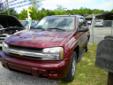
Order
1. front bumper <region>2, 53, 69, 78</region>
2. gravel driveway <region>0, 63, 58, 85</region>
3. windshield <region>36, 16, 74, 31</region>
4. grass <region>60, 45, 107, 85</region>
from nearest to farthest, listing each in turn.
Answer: front bumper <region>2, 53, 69, 78</region> → gravel driveway <region>0, 63, 58, 85</region> → grass <region>60, 45, 107, 85</region> → windshield <region>36, 16, 74, 31</region>

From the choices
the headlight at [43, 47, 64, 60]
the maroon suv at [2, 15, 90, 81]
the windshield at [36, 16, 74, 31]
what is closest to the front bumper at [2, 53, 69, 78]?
the maroon suv at [2, 15, 90, 81]

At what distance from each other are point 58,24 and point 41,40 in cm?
144

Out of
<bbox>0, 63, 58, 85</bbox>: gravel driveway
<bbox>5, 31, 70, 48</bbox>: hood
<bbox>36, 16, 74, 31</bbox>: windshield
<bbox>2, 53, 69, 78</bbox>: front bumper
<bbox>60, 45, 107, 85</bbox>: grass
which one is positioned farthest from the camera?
<bbox>36, 16, 74, 31</bbox>: windshield

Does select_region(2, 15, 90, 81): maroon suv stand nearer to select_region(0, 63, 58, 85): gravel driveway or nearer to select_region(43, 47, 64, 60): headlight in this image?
select_region(43, 47, 64, 60): headlight

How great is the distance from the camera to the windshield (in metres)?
5.56

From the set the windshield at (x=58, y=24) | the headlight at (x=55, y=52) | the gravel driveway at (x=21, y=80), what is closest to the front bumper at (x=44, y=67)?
the headlight at (x=55, y=52)

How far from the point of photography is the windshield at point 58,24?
5.56 metres

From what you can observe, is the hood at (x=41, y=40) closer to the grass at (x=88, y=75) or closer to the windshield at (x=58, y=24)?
the windshield at (x=58, y=24)

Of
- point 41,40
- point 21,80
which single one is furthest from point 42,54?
point 21,80

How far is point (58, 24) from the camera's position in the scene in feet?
19.0

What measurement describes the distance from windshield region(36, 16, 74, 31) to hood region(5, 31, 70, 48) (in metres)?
0.55

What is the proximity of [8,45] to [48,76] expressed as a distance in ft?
4.15

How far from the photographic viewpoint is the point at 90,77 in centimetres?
527

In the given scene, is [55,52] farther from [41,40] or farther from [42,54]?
[41,40]
